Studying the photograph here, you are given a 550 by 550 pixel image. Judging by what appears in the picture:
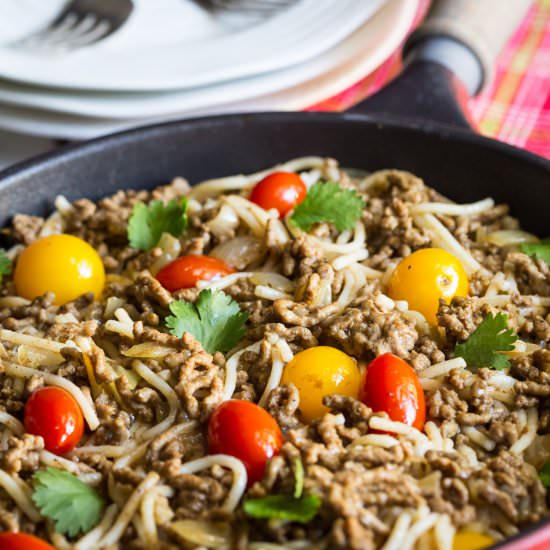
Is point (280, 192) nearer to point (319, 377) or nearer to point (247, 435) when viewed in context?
point (319, 377)

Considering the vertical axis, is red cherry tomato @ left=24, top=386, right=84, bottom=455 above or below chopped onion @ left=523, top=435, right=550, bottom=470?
below

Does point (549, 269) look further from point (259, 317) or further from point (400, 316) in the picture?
point (259, 317)

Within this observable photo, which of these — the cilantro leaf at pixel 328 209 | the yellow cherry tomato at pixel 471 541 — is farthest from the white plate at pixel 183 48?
the yellow cherry tomato at pixel 471 541

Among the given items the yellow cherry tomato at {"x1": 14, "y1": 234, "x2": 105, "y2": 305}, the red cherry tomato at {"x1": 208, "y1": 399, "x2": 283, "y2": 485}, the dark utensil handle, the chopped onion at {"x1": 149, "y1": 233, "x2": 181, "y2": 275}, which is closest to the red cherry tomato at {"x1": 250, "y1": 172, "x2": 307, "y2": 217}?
the chopped onion at {"x1": 149, "y1": 233, "x2": 181, "y2": 275}

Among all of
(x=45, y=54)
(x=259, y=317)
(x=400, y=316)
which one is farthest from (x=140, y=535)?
(x=45, y=54)

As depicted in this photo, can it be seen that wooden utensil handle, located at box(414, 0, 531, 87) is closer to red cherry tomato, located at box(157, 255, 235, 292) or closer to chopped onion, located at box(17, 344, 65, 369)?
red cherry tomato, located at box(157, 255, 235, 292)
